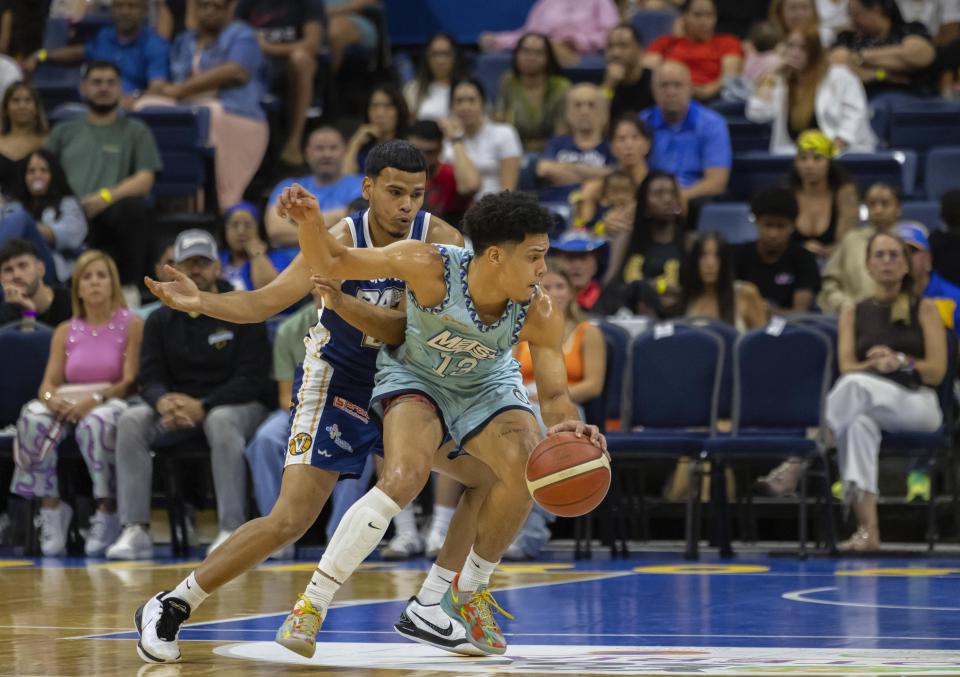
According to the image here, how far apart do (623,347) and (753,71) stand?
3.84 metres

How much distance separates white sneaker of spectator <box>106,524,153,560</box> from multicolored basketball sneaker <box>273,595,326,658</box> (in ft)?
14.2

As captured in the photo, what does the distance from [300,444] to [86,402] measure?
4.46 m

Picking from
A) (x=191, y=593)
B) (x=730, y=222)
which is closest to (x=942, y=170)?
(x=730, y=222)

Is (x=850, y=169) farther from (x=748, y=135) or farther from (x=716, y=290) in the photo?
(x=716, y=290)

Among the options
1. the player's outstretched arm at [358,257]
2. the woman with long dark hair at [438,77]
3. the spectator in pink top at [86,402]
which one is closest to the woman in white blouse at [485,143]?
the woman with long dark hair at [438,77]

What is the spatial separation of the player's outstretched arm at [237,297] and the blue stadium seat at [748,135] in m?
7.12

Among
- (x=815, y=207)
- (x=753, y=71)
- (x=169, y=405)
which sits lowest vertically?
(x=169, y=405)

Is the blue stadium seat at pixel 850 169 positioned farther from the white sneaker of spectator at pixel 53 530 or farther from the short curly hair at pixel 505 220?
the short curly hair at pixel 505 220

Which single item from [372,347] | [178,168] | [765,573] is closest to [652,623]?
[372,347]

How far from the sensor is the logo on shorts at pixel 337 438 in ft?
16.4

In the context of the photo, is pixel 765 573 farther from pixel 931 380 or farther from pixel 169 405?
pixel 169 405

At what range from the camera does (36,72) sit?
13.5 m

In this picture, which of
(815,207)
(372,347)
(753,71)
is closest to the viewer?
(372,347)

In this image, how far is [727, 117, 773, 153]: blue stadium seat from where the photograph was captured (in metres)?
11.6
